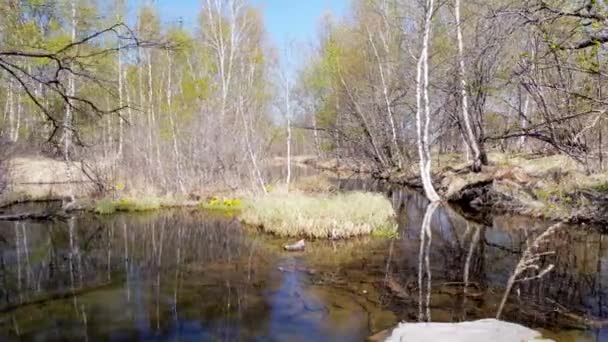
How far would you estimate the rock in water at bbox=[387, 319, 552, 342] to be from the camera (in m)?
5.12

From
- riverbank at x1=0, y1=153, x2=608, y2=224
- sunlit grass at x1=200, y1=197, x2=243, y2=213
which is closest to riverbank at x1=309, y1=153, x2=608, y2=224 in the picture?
riverbank at x1=0, y1=153, x2=608, y2=224

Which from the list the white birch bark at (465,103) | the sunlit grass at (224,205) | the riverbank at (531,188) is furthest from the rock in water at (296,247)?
the white birch bark at (465,103)

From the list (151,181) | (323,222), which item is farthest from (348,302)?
(151,181)

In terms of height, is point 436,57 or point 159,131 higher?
point 436,57

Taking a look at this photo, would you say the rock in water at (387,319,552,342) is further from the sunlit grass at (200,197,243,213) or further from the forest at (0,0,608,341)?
the sunlit grass at (200,197,243,213)

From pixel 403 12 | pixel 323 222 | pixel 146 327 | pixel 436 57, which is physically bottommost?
pixel 146 327

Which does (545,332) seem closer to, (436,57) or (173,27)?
(436,57)

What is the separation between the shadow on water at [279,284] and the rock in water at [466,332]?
1.86 ft

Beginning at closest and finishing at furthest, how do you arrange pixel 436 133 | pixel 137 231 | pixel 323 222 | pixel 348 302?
pixel 348 302, pixel 323 222, pixel 137 231, pixel 436 133

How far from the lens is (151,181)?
64.3 feet

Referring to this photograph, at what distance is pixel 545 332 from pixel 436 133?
20.4 m

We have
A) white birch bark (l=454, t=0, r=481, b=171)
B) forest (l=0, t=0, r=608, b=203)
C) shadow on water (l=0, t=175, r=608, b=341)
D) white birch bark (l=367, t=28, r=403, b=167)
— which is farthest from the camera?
white birch bark (l=367, t=28, r=403, b=167)

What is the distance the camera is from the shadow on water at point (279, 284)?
6398 millimetres

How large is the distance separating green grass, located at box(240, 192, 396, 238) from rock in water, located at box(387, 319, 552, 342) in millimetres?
6153
